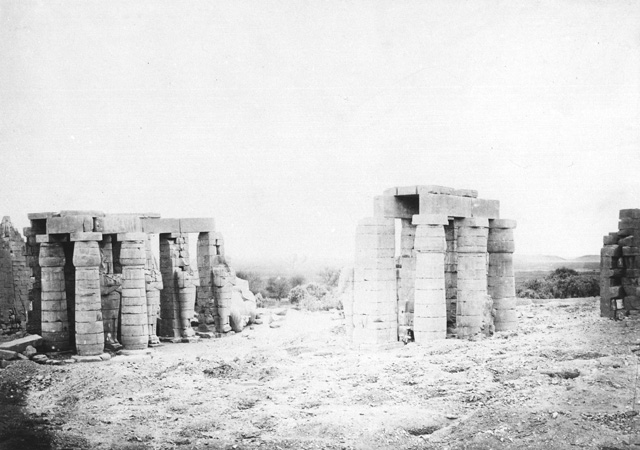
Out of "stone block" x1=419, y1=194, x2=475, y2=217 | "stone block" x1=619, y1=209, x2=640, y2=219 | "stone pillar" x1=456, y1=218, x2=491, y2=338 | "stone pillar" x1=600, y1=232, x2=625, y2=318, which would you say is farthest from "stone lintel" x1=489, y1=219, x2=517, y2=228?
"stone block" x1=619, y1=209, x2=640, y2=219

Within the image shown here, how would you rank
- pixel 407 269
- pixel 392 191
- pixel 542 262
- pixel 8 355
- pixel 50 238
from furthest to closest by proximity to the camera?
pixel 542 262, pixel 407 269, pixel 392 191, pixel 50 238, pixel 8 355

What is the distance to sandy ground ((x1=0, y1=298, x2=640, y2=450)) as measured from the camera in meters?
12.5

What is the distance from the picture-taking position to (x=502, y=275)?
23.4 m

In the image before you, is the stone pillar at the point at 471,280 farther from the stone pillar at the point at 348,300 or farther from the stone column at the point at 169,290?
the stone column at the point at 169,290

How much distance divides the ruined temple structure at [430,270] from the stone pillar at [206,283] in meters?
6.67

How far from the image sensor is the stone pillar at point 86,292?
66.3 feet

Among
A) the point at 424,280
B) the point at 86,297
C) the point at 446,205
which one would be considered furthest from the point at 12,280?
the point at 446,205

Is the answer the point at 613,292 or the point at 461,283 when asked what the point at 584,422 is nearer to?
the point at 461,283

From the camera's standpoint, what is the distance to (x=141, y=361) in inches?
792

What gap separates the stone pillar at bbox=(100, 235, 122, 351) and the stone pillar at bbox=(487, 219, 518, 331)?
1233cm

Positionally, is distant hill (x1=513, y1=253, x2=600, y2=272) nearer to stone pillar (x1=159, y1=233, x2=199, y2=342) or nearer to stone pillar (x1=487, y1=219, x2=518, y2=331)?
stone pillar (x1=487, y1=219, x2=518, y2=331)

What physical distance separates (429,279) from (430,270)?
0.87 feet

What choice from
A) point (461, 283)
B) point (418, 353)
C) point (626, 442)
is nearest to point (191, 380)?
point (418, 353)

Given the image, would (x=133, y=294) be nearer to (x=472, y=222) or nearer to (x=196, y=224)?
(x=196, y=224)
